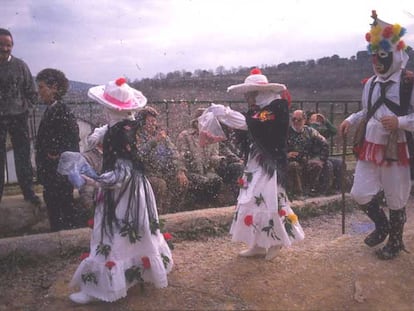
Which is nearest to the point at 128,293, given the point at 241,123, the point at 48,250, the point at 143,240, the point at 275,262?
the point at 143,240

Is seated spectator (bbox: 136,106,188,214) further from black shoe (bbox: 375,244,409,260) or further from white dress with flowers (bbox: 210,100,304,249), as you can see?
black shoe (bbox: 375,244,409,260)

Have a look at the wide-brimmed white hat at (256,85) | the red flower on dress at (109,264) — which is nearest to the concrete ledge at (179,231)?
the red flower on dress at (109,264)

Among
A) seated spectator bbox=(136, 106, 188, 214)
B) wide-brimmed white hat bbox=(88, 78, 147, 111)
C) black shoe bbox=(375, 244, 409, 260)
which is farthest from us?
seated spectator bbox=(136, 106, 188, 214)

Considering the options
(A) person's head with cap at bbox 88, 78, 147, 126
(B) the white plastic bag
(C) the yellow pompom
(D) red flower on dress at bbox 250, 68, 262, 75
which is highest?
(C) the yellow pompom

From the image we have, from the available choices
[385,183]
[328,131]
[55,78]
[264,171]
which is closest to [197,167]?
[264,171]

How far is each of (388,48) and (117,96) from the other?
2.53 meters

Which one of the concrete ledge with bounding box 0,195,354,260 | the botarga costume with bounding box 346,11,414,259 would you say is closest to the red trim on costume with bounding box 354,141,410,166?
the botarga costume with bounding box 346,11,414,259

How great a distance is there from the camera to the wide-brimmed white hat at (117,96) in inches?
136

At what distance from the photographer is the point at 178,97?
7.43 meters

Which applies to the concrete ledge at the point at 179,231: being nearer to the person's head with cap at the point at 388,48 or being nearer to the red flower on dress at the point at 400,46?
the person's head with cap at the point at 388,48

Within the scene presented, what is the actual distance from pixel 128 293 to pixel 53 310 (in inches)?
22.5

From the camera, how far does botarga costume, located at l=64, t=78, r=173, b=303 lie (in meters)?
3.39

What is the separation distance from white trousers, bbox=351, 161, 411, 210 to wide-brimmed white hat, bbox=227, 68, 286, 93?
44.7 inches

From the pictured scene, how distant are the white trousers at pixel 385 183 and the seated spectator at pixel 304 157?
214 cm
